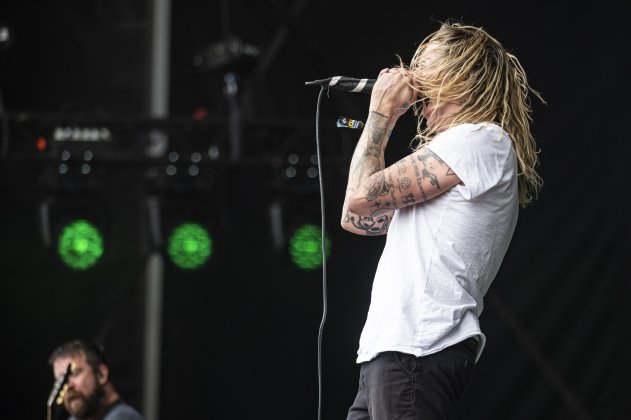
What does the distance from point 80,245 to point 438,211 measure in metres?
3.13

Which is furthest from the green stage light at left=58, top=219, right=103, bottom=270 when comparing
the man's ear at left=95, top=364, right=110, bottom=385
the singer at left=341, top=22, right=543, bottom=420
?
the singer at left=341, top=22, right=543, bottom=420

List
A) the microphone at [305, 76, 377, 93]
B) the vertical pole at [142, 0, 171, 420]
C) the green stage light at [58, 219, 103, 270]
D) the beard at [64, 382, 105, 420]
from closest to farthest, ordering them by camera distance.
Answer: the microphone at [305, 76, 377, 93] → the beard at [64, 382, 105, 420] → the green stage light at [58, 219, 103, 270] → the vertical pole at [142, 0, 171, 420]

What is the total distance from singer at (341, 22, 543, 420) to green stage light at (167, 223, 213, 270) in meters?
2.76

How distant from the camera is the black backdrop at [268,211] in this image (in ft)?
13.6

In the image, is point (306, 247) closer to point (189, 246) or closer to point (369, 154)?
point (189, 246)

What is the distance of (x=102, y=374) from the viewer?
12.8 feet

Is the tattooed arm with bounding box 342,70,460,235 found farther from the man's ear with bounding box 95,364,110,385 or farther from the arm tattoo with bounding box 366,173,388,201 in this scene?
the man's ear with bounding box 95,364,110,385

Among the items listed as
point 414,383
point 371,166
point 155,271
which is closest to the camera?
point 414,383

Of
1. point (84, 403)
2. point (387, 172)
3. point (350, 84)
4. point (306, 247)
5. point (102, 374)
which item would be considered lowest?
point (84, 403)

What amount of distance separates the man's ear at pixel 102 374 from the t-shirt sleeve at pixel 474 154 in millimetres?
2418

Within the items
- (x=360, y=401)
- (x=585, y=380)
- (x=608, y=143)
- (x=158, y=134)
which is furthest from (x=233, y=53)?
(x=360, y=401)

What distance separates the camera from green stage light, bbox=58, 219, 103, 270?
4.60 m

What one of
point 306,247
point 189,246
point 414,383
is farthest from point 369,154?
point 189,246

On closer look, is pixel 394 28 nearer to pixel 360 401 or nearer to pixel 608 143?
pixel 608 143
